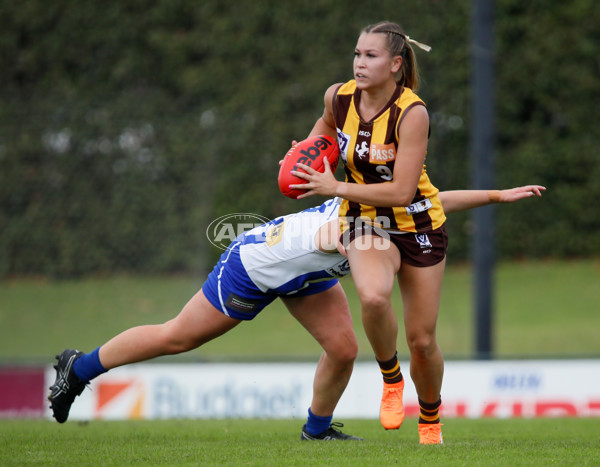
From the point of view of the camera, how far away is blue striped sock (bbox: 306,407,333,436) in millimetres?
4703

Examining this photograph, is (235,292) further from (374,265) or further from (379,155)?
(379,155)

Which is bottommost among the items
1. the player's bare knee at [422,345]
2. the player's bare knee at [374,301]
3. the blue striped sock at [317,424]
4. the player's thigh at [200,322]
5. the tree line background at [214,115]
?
the blue striped sock at [317,424]

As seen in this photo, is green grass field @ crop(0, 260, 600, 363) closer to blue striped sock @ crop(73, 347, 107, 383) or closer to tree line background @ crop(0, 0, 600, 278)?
tree line background @ crop(0, 0, 600, 278)

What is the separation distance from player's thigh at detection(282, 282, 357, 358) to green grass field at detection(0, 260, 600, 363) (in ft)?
19.2

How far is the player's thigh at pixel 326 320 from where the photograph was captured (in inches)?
177

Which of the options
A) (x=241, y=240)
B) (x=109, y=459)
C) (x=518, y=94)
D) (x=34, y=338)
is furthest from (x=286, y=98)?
(x=109, y=459)

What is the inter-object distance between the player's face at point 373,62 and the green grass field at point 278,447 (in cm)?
180

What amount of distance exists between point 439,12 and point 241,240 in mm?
8103

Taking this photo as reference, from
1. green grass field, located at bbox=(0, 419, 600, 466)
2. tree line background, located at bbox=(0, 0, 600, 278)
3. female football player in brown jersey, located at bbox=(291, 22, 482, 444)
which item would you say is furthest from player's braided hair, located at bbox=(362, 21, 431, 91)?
tree line background, located at bbox=(0, 0, 600, 278)

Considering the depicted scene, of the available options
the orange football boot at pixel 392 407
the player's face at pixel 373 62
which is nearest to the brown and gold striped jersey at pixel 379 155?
the player's face at pixel 373 62

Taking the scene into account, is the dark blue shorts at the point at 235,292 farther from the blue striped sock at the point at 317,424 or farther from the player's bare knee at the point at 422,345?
the blue striped sock at the point at 317,424

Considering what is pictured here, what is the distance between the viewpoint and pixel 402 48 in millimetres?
4207

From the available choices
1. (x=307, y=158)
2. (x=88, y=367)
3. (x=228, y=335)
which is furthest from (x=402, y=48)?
(x=228, y=335)

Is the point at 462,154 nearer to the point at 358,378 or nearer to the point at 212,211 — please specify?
the point at 212,211
